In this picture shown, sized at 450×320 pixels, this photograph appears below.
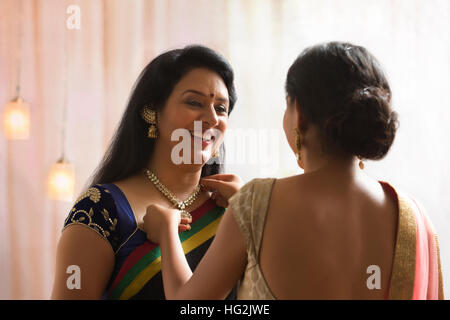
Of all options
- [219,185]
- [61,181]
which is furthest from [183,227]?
[61,181]

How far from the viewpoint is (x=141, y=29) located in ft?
8.16

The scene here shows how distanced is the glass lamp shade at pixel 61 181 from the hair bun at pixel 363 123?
1761 millimetres

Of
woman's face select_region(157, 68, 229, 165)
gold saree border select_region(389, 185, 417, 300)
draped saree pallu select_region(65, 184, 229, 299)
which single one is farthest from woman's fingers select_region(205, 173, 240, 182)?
gold saree border select_region(389, 185, 417, 300)

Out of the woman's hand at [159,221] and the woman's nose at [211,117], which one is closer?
the woman's hand at [159,221]

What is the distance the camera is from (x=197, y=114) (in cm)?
147

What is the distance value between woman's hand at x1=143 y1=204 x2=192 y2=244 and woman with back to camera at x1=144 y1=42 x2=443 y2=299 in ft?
0.81

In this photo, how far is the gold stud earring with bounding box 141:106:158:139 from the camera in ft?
5.01

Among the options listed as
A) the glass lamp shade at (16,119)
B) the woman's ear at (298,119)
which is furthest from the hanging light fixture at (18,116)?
the woman's ear at (298,119)

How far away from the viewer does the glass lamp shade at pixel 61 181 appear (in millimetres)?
2408

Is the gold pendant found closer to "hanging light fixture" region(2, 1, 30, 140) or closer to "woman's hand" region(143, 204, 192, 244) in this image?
"woman's hand" region(143, 204, 192, 244)

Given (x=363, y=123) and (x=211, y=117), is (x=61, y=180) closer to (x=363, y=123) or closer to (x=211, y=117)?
(x=211, y=117)

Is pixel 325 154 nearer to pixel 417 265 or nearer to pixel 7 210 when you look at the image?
pixel 417 265

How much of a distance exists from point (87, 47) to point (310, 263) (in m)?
1.94

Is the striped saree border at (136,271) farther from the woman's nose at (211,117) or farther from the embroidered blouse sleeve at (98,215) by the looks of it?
the woman's nose at (211,117)
